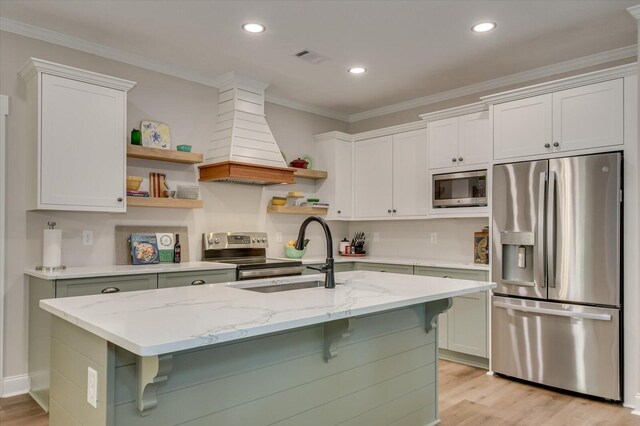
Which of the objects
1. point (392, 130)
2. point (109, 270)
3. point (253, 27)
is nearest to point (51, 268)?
point (109, 270)

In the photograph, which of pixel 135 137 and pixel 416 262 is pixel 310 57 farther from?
pixel 416 262

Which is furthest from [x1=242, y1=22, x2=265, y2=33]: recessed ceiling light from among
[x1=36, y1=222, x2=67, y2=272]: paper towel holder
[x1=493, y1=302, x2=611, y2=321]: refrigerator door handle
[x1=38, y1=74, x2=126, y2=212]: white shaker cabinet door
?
[x1=493, y1=302, x2=611, y2=321]: refrigerator door handle

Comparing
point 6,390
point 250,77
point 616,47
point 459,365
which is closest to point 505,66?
point 616,47

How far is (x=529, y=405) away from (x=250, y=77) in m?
3.67

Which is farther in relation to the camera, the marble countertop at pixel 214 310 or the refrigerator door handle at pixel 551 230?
the refrigerator door handle at pixel 551 230

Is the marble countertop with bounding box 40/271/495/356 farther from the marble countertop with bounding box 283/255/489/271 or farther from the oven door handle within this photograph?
the marble countertop with bounding box 283/255/489/271

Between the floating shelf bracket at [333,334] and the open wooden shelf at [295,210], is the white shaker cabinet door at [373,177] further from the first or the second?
the floating shelf bracket at [333,334]

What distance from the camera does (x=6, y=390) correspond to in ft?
10.8

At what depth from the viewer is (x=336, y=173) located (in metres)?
5.32

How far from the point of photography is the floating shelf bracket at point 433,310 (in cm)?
264

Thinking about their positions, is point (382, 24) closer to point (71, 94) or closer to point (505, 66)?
point (505, 66)

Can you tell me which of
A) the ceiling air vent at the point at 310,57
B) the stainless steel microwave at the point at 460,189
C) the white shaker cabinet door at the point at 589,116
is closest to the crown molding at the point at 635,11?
the white shaker cabinet door at the point at 589,116

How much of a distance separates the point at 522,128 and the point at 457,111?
0.77 m

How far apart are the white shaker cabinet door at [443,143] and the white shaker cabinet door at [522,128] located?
1.72 ft
